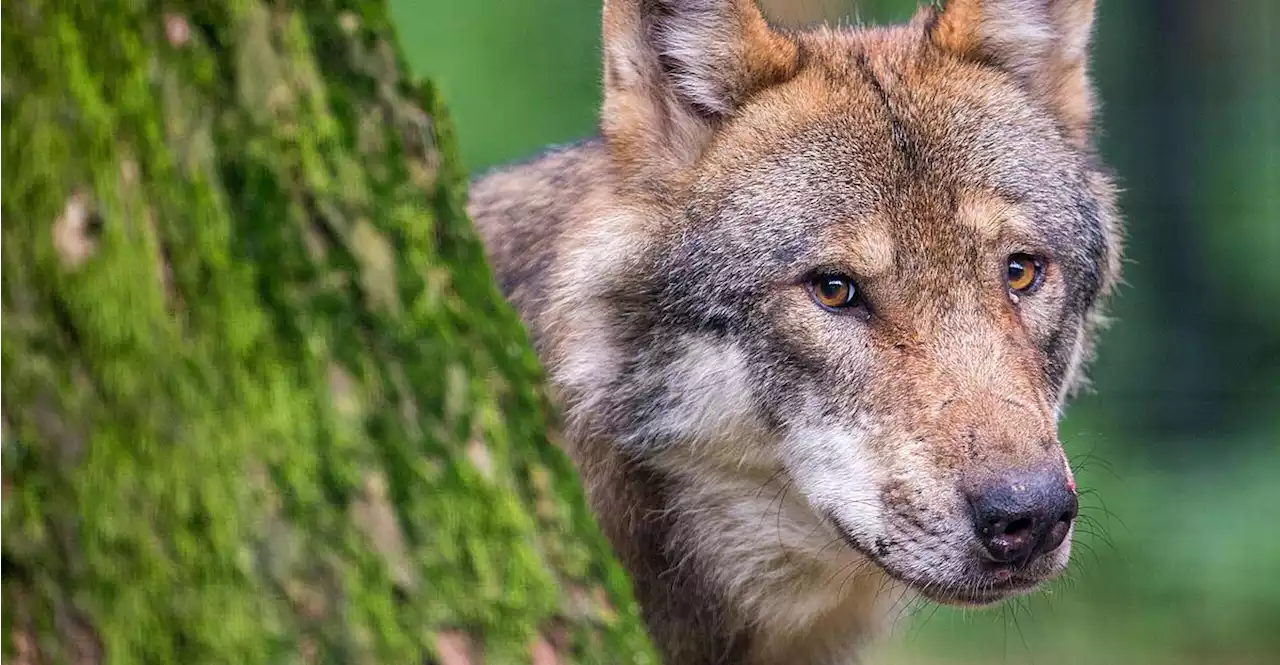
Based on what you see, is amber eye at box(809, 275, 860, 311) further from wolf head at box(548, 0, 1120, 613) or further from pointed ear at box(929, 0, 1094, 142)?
pointed ear at box(929, 0, 1094, 142)

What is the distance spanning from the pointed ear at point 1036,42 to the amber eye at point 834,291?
2.88 ft

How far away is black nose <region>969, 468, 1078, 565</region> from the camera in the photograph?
Result: 3.00 m

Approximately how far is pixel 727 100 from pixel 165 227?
2.21 meters

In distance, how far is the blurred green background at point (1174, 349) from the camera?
25.2 ft

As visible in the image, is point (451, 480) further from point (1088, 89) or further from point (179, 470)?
point (1088, 89)

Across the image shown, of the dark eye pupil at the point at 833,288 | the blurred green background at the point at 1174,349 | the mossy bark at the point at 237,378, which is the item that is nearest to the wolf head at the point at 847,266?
the dark eye pupil at the point at 833,288

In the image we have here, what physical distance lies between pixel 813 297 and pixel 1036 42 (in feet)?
3.73

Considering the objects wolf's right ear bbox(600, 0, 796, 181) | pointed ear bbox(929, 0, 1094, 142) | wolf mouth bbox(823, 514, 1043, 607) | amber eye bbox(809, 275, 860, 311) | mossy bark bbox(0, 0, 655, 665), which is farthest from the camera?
pointed ear bbox(929, 0, 1094, 142)

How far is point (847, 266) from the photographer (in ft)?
11.4

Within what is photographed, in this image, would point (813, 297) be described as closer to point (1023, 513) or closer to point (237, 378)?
point (1023, 513)

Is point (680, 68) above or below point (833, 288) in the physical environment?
above

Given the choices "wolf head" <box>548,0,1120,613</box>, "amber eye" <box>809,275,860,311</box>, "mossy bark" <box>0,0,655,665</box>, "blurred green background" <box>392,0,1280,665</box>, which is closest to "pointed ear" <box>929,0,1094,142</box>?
"wolf head" <box>548,0,1120,613</box>

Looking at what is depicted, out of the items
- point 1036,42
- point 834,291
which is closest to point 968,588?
point 834,291

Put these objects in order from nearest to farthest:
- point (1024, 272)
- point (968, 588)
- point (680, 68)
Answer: point (968, 588)
point (1024, 272)
point (680, 68)
